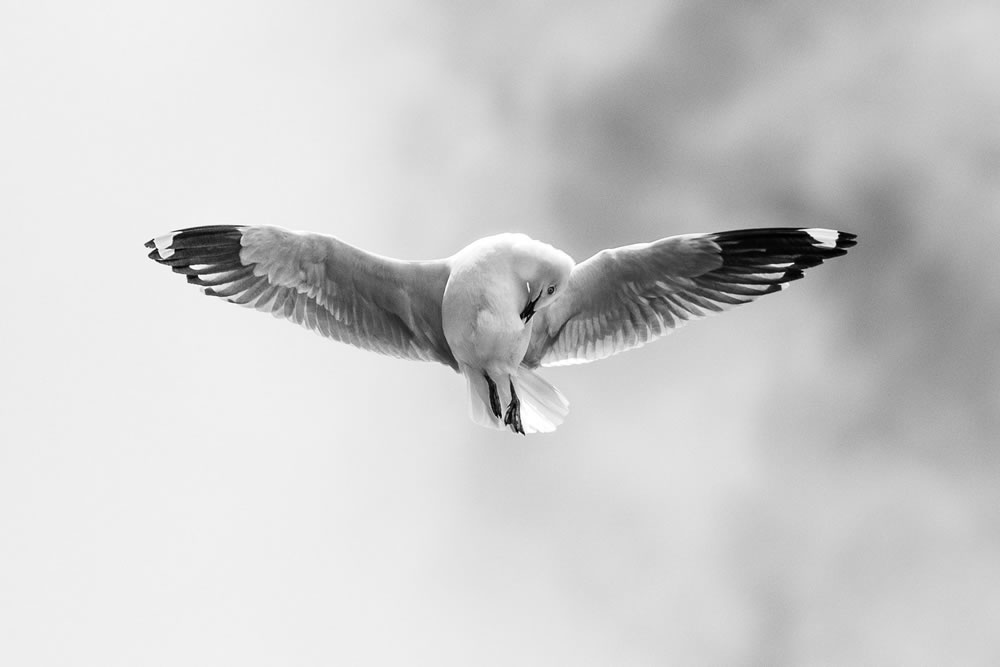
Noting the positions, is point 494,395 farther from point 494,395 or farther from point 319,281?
point 319,281

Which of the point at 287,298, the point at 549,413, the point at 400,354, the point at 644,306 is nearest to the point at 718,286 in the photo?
the point at 644,306

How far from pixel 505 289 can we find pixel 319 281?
136 centimetres

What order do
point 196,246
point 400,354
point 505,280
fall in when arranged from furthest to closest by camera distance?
point 400,354, point 196,246, point 505,280

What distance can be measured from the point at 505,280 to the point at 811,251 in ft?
6.15

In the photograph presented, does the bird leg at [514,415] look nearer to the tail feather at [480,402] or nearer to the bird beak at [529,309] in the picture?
the tail feather at [480,402]

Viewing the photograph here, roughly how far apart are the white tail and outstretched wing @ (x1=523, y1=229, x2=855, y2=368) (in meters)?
0.52

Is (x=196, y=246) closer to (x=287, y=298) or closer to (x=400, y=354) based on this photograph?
(x=287, y=298)

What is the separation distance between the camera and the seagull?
24.0ft

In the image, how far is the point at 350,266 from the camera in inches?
311

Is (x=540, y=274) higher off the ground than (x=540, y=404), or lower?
higher

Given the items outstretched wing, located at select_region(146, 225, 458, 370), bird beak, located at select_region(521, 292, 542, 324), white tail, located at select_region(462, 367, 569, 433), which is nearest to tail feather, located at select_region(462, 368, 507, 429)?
white tail, located at select_region(462, 367, 569, 433)

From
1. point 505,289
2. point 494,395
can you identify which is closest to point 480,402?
point 494,395

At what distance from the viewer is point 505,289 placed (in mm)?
7211

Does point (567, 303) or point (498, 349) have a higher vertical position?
point (567, 303)
